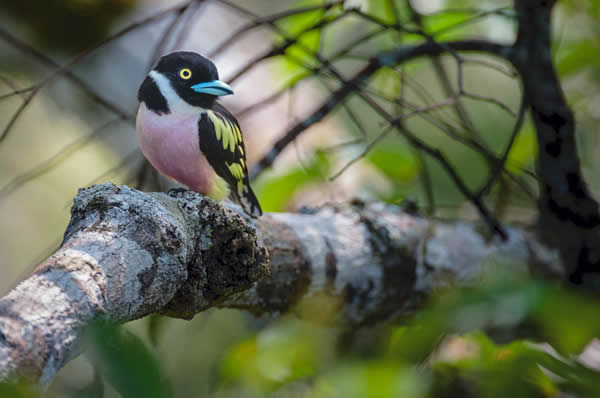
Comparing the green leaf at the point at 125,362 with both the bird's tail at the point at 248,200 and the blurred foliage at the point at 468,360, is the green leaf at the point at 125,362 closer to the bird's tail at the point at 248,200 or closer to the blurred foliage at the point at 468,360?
the blurred foliage at the point at 468,360

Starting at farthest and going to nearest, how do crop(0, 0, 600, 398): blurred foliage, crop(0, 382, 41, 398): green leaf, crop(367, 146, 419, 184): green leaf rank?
crop(367, 146, 419, 184): green leaf, crop(0, 0, 600, 398): blurred foliage, crop(0, 382, 41, 398): green leaf

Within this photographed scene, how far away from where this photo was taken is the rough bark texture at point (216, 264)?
57 cm

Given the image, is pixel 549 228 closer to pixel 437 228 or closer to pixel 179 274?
pixel 437 228

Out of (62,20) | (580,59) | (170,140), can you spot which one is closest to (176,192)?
(170,140)

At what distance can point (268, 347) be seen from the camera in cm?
132

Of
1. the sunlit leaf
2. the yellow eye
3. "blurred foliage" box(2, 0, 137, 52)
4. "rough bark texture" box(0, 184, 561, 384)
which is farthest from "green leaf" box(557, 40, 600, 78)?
"blurred foliage" box(2, 0, 137, 52)

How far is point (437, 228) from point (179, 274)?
899 mm

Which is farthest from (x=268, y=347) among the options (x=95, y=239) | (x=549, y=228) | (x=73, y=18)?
(x=73, y=18)

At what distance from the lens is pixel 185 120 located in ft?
3.14

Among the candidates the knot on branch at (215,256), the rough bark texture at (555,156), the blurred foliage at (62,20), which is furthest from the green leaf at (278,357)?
the blurred foliage at (62,20)

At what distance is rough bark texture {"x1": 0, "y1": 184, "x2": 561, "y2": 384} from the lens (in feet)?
1.87

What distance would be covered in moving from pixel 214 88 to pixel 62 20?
2.10 metres

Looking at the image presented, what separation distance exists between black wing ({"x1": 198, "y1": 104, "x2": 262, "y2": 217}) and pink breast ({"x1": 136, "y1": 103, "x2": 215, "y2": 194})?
0.05 ft

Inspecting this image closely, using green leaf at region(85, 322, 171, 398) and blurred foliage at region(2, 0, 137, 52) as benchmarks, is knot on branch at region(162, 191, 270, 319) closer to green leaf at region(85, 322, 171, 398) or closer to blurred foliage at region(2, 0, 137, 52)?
green leaf at region(85, 322, 171, 398)
